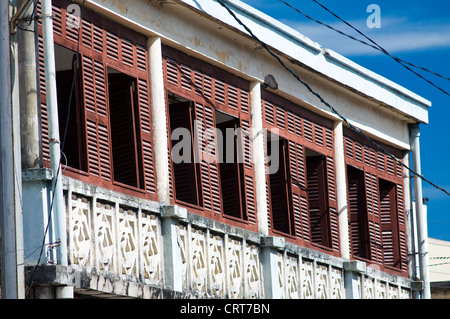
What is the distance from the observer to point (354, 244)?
21.1m

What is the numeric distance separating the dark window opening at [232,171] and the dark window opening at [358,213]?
150 inches

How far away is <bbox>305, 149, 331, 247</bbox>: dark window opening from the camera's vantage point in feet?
64.8

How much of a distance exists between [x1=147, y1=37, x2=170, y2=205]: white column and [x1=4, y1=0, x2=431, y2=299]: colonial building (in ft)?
0.06

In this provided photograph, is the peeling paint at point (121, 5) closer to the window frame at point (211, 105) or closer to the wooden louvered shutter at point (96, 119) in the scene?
the wooden louvered shutter at point (96, 119)

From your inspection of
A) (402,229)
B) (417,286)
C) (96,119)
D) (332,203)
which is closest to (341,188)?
(332,203)

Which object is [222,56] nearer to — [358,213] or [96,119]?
[96,119]

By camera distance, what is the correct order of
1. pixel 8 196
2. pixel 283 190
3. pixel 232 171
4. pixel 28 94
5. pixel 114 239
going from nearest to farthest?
pixel 8 196
pixel 28 94
pixel 114 239
pixel 232 171
pixel 283 190

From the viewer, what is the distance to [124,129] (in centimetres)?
1567

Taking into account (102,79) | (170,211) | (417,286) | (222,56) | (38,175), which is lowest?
(417,286)

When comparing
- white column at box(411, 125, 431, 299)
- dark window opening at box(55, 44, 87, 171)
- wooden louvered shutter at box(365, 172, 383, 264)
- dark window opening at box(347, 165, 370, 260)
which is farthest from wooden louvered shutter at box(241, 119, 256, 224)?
white column at box(411, 125, 431, 299)

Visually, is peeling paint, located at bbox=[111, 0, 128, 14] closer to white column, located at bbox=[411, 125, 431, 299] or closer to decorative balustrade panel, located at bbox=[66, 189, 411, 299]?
decorative balustrade panel, located at bbox=[66, 189, 411, 299]

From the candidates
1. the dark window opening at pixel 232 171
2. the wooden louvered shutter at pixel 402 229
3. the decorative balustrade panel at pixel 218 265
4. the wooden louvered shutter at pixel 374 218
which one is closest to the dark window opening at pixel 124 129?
the decorative balustrade panel at pixel 218 265

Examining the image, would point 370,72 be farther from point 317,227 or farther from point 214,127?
point 214,127

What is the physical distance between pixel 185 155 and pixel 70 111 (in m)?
2.07
